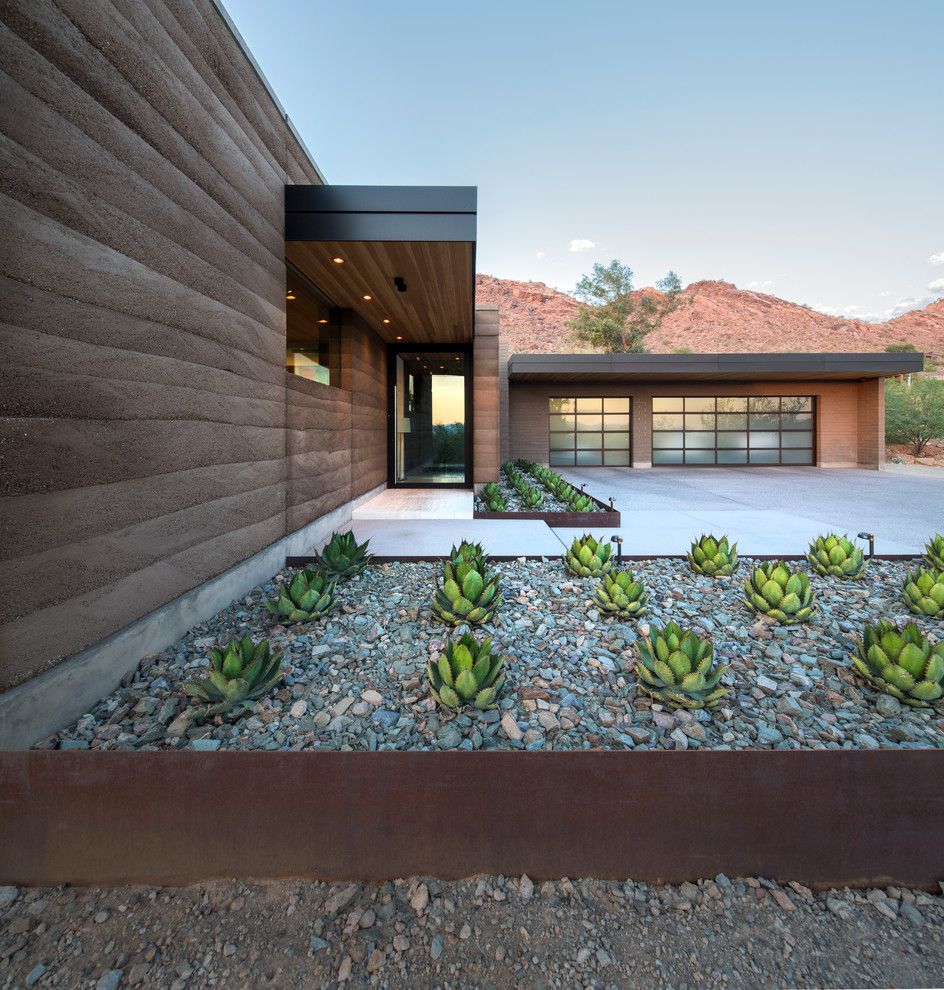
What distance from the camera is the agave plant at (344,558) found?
377 centimetres

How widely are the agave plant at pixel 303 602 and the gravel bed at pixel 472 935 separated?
1.58 meters

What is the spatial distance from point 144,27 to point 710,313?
69.7 metres

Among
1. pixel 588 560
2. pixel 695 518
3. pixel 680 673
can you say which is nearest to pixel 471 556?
pixel 588 560

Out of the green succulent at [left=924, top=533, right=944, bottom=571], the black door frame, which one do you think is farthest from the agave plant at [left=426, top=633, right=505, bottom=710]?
the black door frame

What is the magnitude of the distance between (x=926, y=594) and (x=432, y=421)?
776cm

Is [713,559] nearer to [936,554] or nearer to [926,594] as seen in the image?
[926,594]

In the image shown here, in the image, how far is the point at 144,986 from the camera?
1.16 meters

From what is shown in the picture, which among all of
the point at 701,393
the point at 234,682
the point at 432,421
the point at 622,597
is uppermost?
the point at 701,393

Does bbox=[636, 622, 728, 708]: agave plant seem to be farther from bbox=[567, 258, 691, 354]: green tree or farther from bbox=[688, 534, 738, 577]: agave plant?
bbox=[567, 258, 691, 354]: green tree

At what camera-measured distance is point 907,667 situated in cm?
208

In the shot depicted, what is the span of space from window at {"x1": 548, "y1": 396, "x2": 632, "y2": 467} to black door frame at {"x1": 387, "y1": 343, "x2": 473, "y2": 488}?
7.31m

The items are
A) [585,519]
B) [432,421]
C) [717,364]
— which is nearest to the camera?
[585,519]

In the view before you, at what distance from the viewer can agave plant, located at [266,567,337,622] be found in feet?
9.66

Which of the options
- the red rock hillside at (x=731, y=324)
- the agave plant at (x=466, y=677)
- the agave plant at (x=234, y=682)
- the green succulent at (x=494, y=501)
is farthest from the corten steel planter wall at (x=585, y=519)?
the red rock hillside at (x=731, y=324)
